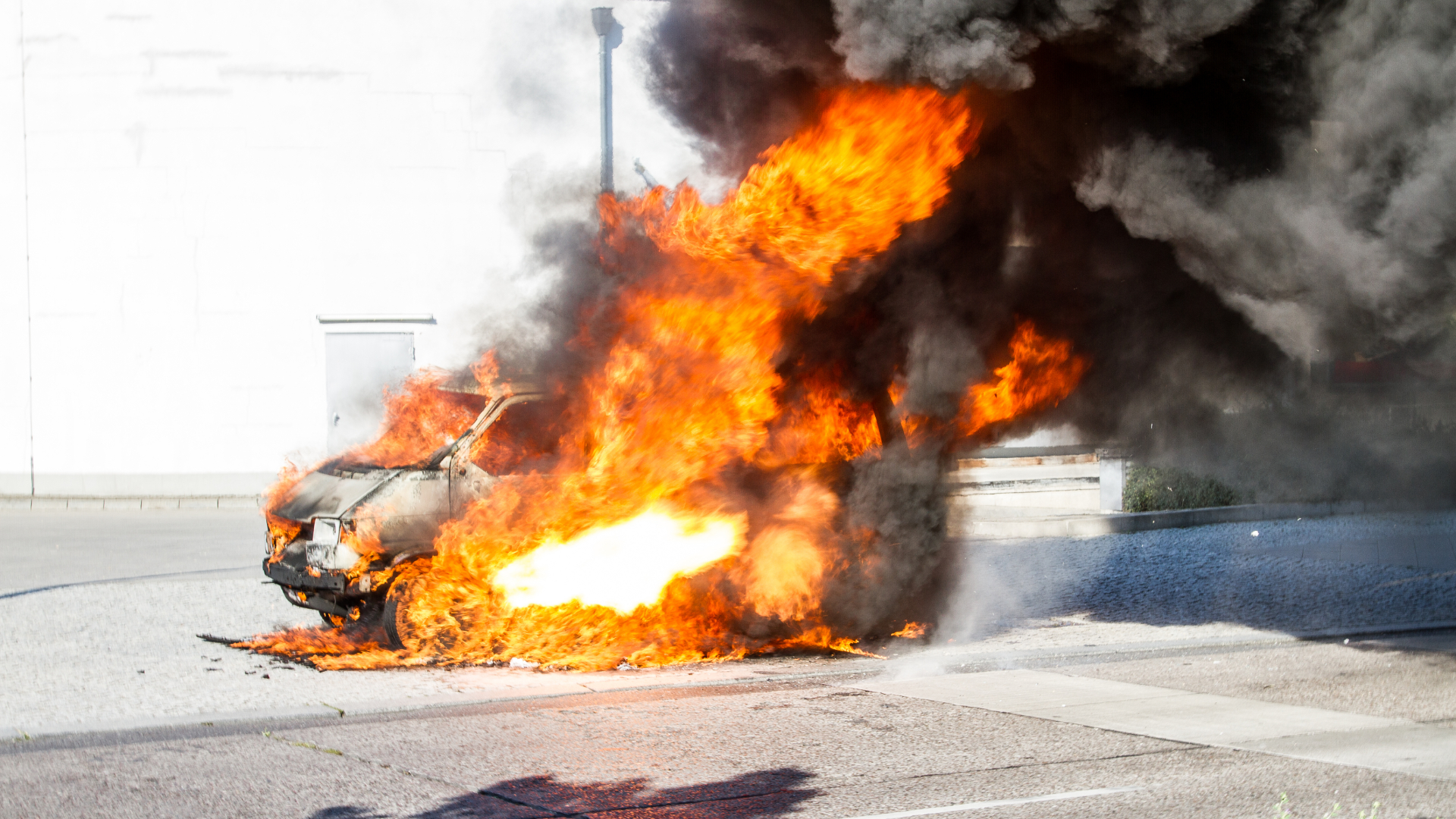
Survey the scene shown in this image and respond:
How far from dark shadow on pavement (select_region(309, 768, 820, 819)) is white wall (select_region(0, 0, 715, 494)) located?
14959 mm

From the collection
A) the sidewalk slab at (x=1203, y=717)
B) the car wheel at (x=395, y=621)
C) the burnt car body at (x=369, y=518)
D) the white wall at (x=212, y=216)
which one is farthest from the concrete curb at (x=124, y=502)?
the sidewalk slab at (x=1203, y=717)

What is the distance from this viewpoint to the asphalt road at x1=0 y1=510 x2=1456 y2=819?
5160 mm

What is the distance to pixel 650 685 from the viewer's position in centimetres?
745

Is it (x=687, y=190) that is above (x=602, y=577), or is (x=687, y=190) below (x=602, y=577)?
above

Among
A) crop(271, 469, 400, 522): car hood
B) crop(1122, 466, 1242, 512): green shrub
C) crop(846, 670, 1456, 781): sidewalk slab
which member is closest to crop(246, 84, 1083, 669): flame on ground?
crop(271, 469, 400, 522): car hood

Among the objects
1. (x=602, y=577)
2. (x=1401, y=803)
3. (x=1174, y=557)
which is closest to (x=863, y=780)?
(x=1401, y=803)

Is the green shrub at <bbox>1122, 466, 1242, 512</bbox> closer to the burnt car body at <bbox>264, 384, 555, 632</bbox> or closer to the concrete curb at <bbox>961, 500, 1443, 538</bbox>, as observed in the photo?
the concrete curb at <bbox>961, 500, 1443, 538</bbox>

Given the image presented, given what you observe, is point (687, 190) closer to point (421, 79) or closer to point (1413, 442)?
point (1413, 442)

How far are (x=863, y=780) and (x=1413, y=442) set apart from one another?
11.8 meters

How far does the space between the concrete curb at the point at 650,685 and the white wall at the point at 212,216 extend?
13.0m

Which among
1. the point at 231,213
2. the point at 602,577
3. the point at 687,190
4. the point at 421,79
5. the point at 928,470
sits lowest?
the point at 602,577

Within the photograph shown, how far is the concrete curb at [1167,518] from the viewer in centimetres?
1496

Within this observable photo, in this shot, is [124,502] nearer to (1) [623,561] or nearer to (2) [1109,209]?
(1) [623,561]

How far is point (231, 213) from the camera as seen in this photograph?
20031mm
